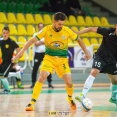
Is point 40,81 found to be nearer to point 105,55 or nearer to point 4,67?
point 105,55

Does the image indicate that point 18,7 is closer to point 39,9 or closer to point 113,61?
point 39,9

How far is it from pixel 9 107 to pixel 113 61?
7.19ft

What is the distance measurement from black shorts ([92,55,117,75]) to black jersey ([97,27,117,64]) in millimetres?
78

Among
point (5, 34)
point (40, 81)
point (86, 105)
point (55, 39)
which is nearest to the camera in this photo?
point (86, 105)

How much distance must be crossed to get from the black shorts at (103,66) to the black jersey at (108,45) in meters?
0.08

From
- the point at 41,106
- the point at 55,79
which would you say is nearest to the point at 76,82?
the point at 55,79

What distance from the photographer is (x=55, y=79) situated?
16.2 metres

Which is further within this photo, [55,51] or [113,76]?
[113,76]

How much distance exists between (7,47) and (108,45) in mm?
4864

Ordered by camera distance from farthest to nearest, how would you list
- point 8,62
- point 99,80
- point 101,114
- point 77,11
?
point 77,11, point 99,80, point 8,62, point 101,114

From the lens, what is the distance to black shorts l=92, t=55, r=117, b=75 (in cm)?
824

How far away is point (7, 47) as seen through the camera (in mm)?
12602

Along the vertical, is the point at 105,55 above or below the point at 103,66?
above

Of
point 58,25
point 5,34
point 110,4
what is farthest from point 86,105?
point 110,4
